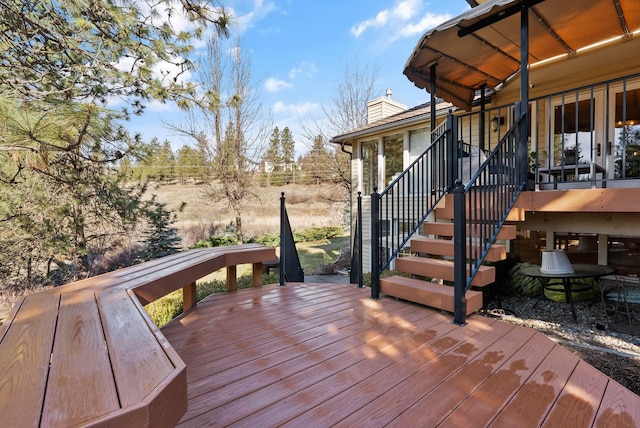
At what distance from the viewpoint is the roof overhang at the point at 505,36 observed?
3.45 meters

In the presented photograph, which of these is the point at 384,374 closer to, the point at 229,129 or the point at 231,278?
the point at 231,278

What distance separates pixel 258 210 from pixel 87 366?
518 inches

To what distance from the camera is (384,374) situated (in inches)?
73.6

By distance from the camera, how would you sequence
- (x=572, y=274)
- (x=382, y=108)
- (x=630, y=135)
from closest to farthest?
(x=572, y=274) < (x=630, y=135) < (x=382, y=108)

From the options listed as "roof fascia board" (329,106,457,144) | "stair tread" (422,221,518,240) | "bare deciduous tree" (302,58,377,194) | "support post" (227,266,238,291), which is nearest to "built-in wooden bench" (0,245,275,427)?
"support post" (227,266,238,291)

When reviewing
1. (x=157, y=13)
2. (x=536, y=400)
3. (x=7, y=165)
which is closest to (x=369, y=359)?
(x=536, y=400)

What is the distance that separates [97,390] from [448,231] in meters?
3.42

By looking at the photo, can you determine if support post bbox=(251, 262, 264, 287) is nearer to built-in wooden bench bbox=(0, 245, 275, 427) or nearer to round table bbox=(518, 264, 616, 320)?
built-in wooden bench bbox=(0, 245, 275, 427)

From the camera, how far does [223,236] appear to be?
13383mm

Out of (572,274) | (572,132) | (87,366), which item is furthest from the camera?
(572,132)

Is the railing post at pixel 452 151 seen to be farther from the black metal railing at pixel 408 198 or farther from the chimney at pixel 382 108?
the chimney at pixel 382 108

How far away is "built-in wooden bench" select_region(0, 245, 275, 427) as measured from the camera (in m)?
0.83

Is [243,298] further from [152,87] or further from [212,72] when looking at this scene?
[212,72]

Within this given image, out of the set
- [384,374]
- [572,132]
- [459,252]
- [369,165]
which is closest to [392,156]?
[369,165]
